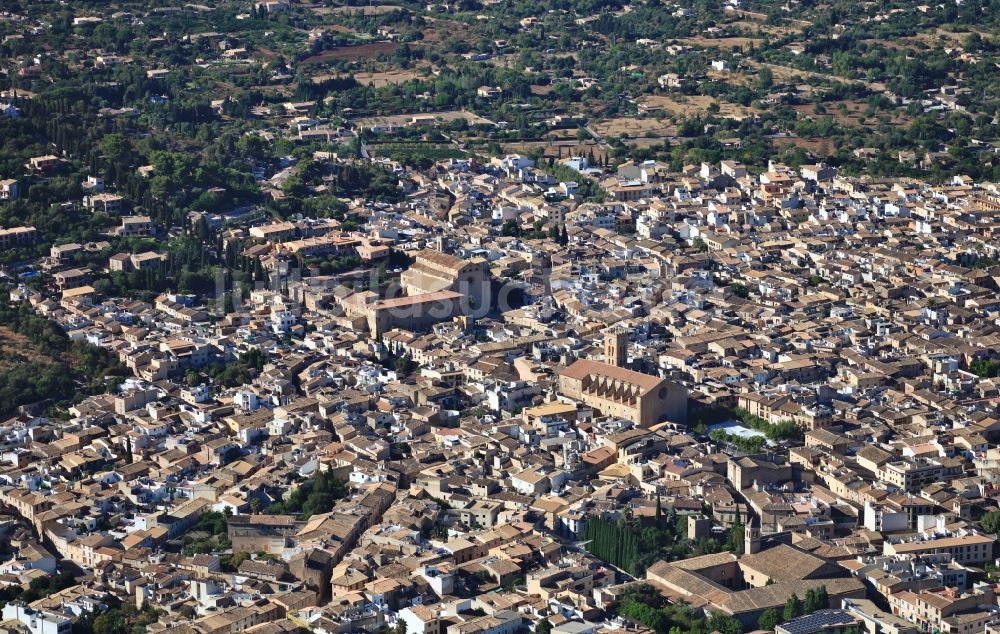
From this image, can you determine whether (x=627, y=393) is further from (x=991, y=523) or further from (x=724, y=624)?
(x=724, y=624)

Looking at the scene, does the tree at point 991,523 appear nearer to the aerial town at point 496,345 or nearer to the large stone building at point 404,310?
the aerial town at point 496,345

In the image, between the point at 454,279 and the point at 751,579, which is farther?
the point at 454,279

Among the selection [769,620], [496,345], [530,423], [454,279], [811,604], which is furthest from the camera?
[454,279]

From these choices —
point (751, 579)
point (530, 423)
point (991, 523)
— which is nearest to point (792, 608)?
point (751, 579)

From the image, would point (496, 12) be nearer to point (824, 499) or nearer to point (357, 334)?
point (357, 334)

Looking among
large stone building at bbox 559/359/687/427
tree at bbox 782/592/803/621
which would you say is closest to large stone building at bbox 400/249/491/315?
large stone building at bbox 559/359/687/427

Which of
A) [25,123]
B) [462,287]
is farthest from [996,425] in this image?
[25,123]
